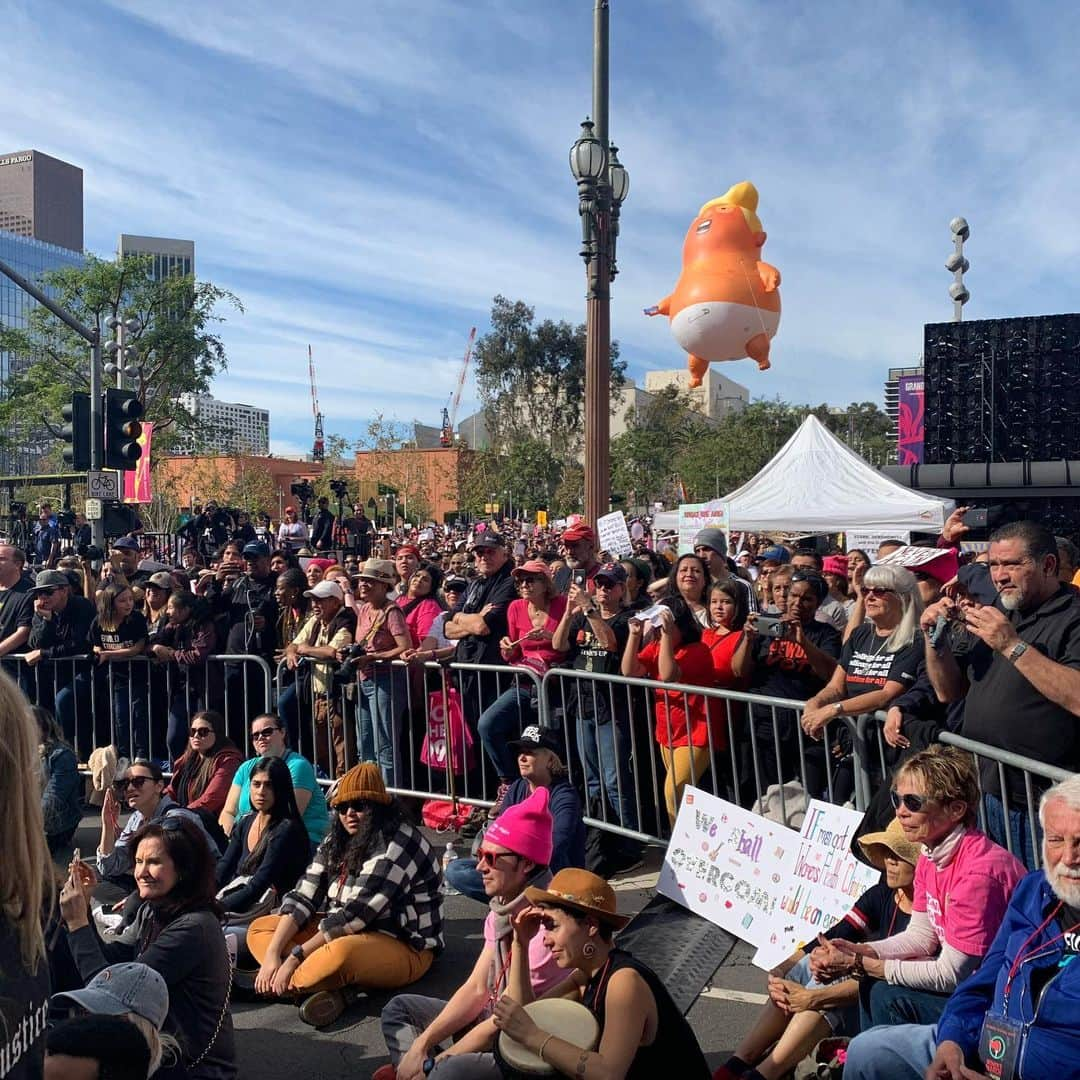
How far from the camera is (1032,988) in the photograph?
2.85 m

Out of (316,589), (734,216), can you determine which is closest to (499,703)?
(316,589)

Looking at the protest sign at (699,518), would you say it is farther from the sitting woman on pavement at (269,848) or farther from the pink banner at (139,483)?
the sitting woman on pavement at (269,848)

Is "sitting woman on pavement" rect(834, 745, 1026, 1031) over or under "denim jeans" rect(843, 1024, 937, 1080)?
over

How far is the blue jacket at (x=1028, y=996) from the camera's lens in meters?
2.75

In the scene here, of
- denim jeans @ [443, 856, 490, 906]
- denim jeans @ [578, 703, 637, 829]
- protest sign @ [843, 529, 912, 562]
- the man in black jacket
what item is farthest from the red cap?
protest sign @ [843, 529, 912, 562]

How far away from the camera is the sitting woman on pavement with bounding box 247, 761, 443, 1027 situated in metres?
4.68

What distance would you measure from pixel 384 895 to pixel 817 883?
6.23 feet

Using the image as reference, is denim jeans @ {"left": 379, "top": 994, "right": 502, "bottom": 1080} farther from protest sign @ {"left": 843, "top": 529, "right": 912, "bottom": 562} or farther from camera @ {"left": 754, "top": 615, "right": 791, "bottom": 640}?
protest sign @ {"left": 843, "top": 529, "right": 912, "bottom": 562}

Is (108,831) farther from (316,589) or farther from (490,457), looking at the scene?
(490,457)

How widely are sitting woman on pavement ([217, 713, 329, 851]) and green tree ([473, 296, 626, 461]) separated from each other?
48.1 m

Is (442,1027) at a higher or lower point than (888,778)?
lower

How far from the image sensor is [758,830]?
15.9 ft

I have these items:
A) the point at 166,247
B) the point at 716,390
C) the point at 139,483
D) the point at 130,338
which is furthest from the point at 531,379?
the point at 166,247

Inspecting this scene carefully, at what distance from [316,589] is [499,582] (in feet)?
4.54
